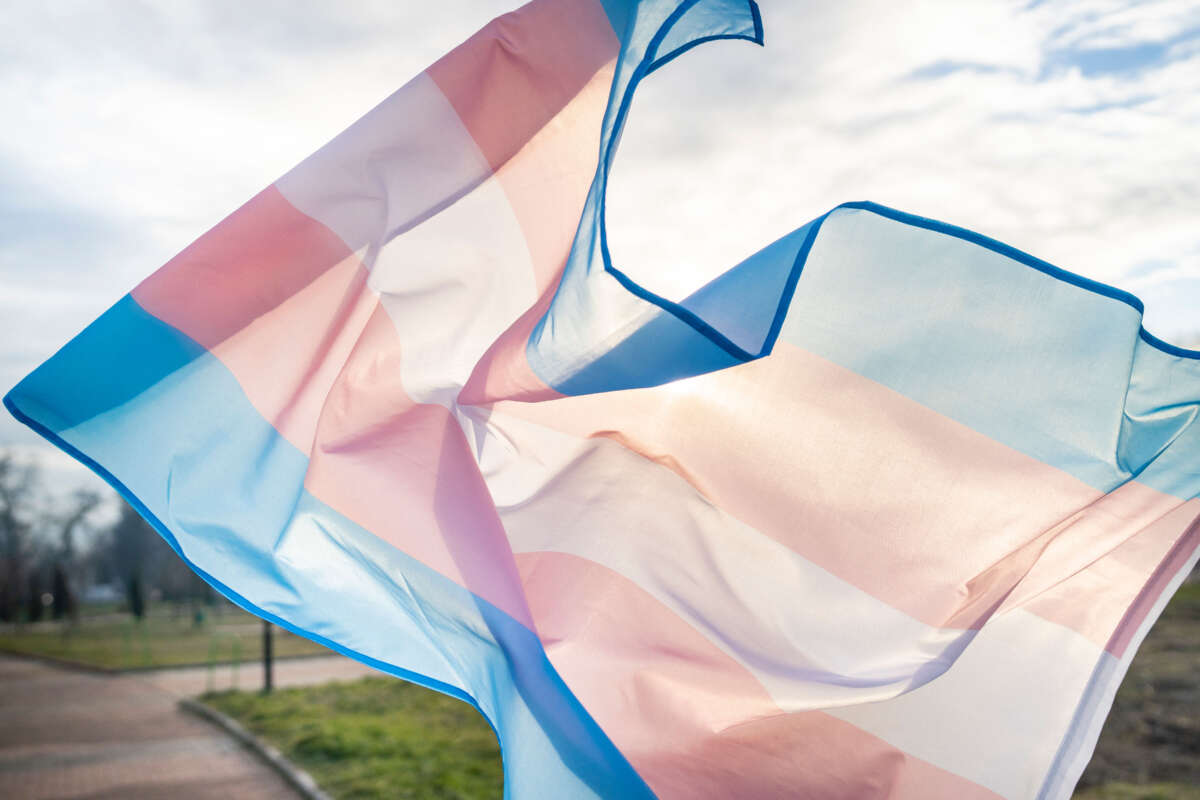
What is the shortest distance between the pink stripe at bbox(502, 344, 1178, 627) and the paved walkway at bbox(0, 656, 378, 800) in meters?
7.98

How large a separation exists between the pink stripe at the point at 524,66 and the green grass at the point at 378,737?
669 cm

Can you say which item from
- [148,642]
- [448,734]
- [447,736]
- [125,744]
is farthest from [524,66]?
[148,642]

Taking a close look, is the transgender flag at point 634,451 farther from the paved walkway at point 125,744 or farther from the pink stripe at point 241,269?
the paved walkway at point 125,744

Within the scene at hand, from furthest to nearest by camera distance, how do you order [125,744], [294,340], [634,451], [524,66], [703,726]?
[125,744] < [294,340] < [524,66] < [634,451] < [703,726]

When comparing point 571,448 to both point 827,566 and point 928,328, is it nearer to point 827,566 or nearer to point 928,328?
point 827,566

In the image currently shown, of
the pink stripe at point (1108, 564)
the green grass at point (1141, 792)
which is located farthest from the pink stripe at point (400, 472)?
the green grass at point (1141, 792)

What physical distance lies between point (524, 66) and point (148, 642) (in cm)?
3365

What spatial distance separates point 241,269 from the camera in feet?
10.3

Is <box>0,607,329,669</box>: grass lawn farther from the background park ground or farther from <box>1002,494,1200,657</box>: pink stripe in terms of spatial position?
<box>1002,494,1200,657</box>: pink stripe

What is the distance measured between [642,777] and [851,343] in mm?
1313

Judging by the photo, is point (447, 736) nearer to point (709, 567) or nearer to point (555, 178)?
point (709, 567)

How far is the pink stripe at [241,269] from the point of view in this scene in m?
3.08

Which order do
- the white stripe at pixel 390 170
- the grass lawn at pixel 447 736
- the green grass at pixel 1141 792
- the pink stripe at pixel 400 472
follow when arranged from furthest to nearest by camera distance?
the grass lawn at pixel 447 736 → the green grass at pixel 1141 792 → the white stripe at pixel 390 170 → the pink stripe at pixel 400 472

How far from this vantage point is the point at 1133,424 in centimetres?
261
